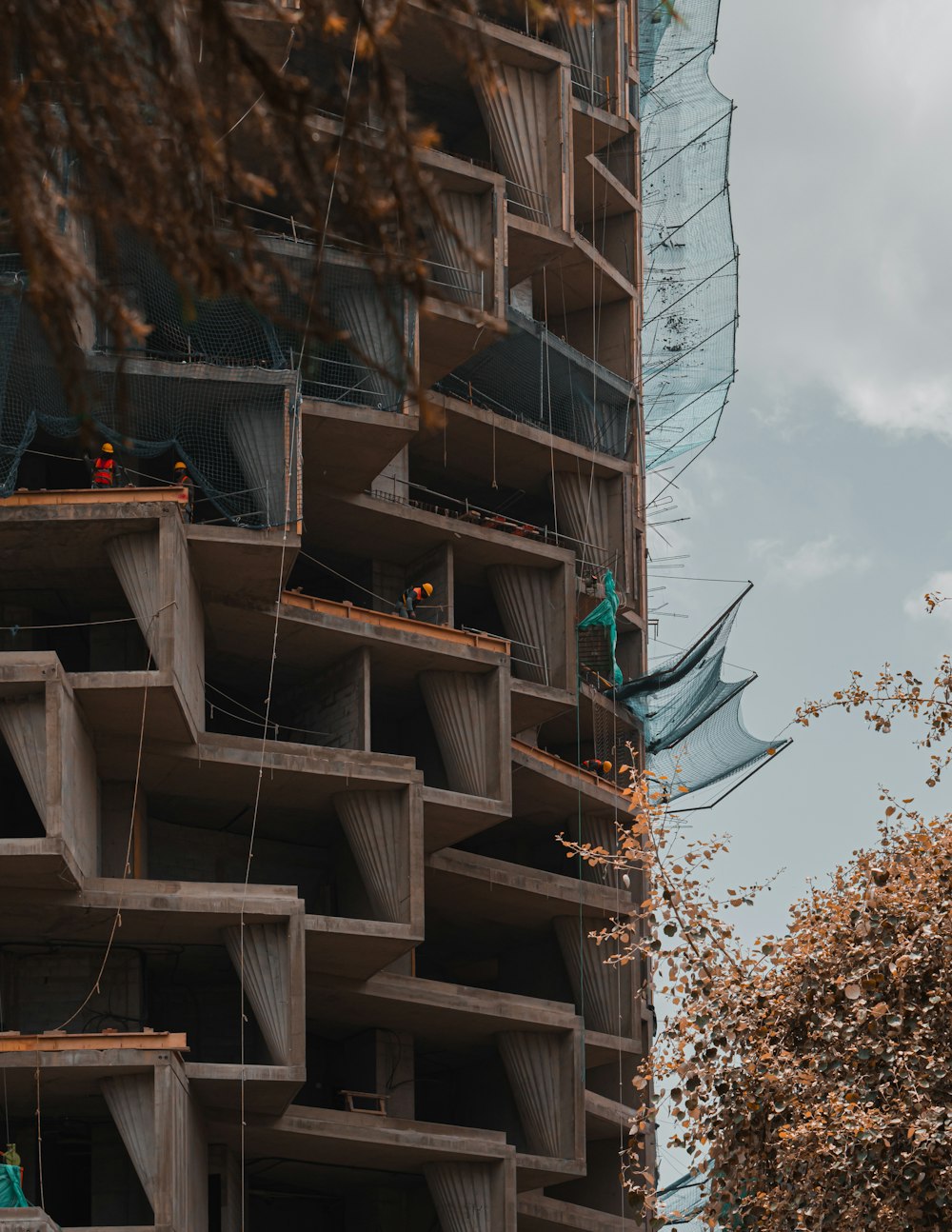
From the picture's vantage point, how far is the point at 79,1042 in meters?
33.2

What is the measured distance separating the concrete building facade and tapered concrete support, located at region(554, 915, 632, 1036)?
10cm

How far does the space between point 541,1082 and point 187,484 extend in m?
14.8

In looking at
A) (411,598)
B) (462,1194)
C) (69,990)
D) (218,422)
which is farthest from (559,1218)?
(218,422)

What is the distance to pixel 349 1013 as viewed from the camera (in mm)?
41125

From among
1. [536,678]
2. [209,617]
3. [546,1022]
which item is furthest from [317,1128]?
[536,678]

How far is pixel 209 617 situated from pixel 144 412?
4.17 m

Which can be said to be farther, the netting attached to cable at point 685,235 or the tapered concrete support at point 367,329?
the netting attached to cable at point 685,235

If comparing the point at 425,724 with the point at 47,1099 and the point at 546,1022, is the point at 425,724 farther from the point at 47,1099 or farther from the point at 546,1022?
the point at 47,1099

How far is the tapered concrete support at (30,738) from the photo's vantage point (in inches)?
1332

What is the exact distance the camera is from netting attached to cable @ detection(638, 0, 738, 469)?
53000mm

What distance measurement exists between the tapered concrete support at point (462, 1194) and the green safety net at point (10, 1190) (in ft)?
37.1

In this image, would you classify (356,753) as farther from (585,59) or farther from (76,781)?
(585,59)

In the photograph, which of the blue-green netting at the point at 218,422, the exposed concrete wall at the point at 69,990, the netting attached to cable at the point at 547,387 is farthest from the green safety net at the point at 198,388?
the exposed concrete wall at the point at 69,990

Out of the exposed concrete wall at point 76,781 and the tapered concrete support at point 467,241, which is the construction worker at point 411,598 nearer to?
the tapered concrete support at point 467,241
